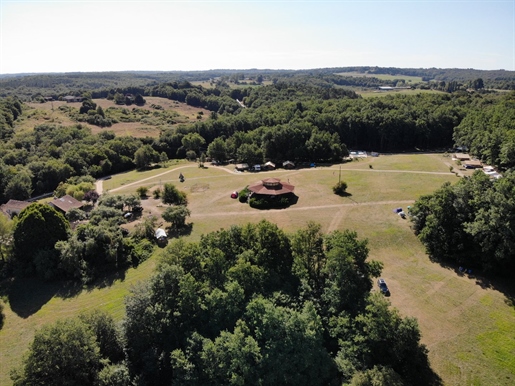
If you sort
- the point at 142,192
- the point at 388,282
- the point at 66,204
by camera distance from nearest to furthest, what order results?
the point at 388,282, the point at 66,204, the point at 142,192

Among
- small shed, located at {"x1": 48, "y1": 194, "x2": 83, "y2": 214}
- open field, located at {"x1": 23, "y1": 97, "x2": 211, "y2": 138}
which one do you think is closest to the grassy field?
small shed, located at {"x1": 48, "y1": 194, "x2": 83, "y2": 214}

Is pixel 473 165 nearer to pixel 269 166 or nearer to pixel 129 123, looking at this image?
pixel 269 166

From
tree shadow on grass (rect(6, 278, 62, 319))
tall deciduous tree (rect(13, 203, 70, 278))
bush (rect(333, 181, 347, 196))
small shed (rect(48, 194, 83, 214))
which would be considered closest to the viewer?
tree shadow on grass (rect(6, 278, 62, 319))

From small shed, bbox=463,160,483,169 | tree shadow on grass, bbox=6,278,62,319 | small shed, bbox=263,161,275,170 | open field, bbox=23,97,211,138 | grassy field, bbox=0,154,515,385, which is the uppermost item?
open field, bbox=23,97,211,138

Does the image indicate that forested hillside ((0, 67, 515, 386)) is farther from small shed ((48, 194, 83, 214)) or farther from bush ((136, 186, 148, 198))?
bush ((136, 186, 148, 198))

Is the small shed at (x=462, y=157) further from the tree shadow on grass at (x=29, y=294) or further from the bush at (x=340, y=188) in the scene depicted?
the tree shadow on grass at (x=29, y=294)

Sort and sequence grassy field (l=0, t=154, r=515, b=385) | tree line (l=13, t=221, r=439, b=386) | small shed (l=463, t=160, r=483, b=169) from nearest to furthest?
tree line (l=13, t=221, r=439, b=386) < grassy field (l=0, t=154, r=515, b=385) < small shed (l=463, t=160, r=483, b=169)

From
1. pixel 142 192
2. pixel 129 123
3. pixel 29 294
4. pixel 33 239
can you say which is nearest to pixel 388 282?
pixel 29 294

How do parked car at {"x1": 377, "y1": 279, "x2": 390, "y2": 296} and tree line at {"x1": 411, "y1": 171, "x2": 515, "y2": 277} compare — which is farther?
tree line at {"x1": 411, "y1": 171, "x2": 515, "y2": 277}
